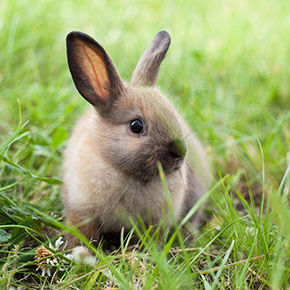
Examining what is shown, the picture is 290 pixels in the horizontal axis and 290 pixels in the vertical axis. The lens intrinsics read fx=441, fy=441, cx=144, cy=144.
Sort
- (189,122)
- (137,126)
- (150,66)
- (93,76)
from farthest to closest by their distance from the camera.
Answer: (189,122)
(150,66)
(93,76)
(137,126)

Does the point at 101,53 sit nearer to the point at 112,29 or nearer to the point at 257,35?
the point at 112,29

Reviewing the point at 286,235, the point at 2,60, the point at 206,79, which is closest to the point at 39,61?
the point at 2,60

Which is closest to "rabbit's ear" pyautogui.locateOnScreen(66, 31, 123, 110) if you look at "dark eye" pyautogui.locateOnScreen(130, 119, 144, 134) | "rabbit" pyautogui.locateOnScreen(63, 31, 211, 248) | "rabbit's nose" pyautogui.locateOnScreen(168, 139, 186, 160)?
"rabbit" pyautogui.locateOnScreen(63, 31, 211, 248)

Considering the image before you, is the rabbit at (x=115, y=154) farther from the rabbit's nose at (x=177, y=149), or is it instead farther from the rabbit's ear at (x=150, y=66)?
the rabbit's ear at (x=150, y=66)

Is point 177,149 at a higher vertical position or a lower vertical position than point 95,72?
lower

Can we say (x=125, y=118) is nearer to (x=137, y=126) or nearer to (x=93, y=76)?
(x=137, y=126)

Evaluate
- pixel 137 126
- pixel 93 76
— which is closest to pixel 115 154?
pixel 137 126

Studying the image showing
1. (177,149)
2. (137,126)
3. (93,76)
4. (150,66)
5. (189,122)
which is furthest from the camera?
(189,122)

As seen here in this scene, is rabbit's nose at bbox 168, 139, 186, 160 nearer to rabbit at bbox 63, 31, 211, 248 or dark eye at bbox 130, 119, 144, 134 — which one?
rabbit at bbox 63, 31, 211, 248

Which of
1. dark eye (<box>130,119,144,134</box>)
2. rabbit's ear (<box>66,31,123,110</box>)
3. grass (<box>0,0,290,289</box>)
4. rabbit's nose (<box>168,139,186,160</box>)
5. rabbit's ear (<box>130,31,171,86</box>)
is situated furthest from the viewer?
rabbit's ear (<box>130,31,171,86</box>)
